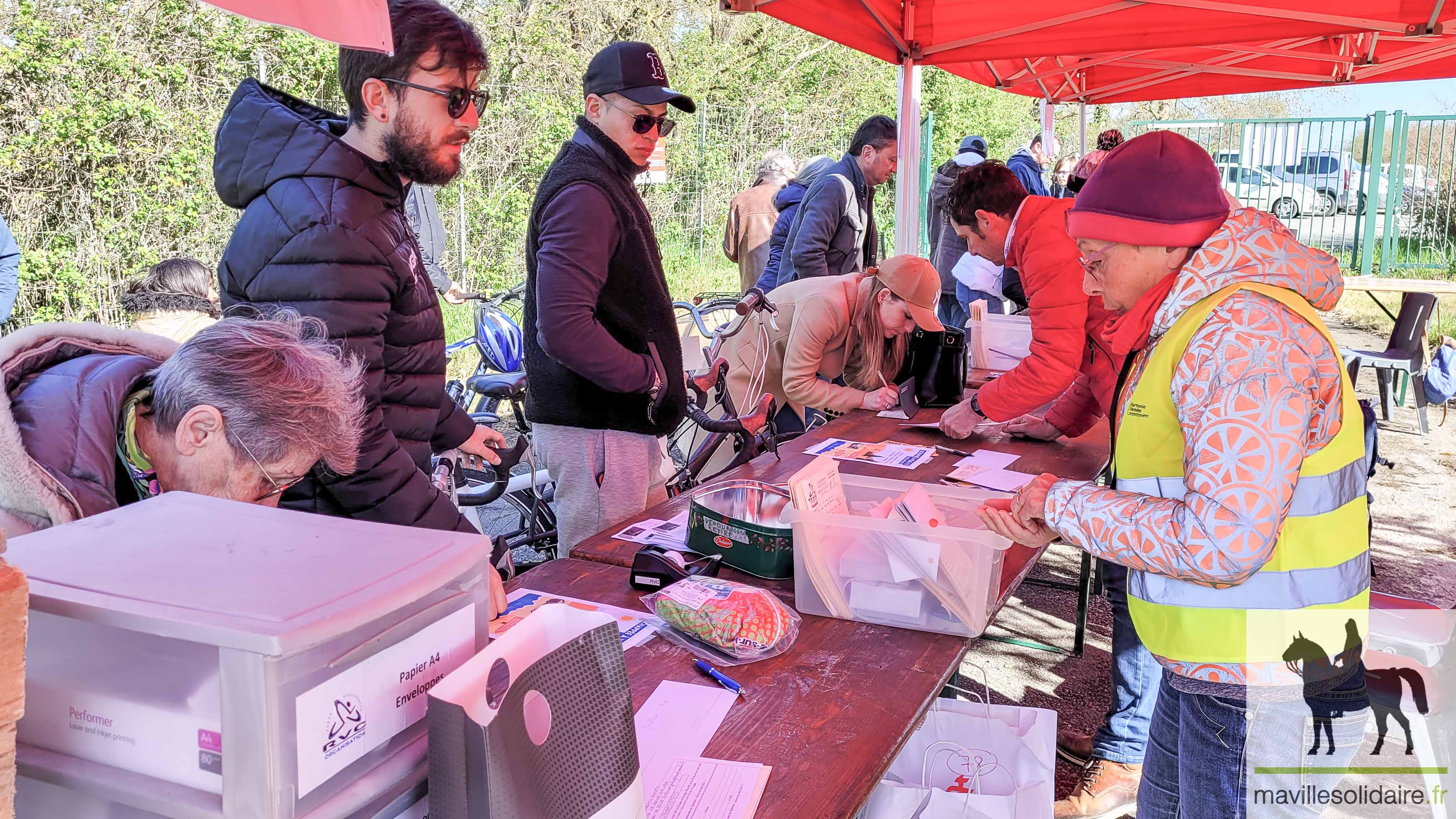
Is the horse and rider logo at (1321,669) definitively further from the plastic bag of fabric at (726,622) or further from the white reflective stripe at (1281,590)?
the plastic bag of fabric at (726,622)

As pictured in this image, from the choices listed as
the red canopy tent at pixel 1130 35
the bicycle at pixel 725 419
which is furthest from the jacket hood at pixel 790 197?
the bicycle at pixel 725 419

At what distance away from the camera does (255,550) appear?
0.94 metres

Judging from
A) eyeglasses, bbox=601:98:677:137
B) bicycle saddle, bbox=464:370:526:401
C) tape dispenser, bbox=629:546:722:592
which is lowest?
tape dispenser, bbox=629:546:722:592

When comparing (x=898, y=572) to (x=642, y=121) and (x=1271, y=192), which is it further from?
(x=1271, y=192)

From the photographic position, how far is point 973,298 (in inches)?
242

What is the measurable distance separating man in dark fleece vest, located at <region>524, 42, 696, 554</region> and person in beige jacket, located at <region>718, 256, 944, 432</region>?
0.81 m

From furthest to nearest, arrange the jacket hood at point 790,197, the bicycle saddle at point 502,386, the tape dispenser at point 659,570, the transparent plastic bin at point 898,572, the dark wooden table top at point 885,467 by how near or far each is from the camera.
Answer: the jacket hood at point 790,197
the bicycle saddle at point 502,386
the dark wooden table top at point 885,467
the tape dispenser at point 659,570
the transparent plastic bin at point 898,572

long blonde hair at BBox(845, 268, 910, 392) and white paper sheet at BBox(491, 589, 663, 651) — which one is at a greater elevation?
long blonde hair at BBox(845, 268, 910, 392)

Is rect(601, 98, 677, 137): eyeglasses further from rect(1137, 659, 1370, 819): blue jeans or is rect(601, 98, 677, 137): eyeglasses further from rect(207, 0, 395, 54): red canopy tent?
rect(1137, 659, 1370, 819): blue jeans

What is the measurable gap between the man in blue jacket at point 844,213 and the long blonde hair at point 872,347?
4.23 feet

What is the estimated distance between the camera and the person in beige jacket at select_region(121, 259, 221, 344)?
3.43 metres

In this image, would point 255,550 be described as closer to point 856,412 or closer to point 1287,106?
point 856,412

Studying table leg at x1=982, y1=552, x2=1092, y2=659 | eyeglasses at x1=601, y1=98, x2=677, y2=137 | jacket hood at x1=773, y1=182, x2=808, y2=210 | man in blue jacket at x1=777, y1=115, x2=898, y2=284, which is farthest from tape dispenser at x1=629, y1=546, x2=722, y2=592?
jacket hood at x1=773, y1=182, x2=808, y2=210

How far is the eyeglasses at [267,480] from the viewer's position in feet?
4.42
